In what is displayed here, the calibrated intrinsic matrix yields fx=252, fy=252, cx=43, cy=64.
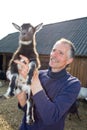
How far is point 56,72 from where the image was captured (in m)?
3.40

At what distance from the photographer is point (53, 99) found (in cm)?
322

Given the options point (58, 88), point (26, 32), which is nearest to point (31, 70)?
point (26, 32)

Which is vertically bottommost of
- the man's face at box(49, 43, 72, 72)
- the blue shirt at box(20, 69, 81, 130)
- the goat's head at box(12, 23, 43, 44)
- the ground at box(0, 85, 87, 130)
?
the ground at box(0, 85, 87, 130)

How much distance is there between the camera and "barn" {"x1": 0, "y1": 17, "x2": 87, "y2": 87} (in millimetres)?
15711

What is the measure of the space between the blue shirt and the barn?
39.4 ft

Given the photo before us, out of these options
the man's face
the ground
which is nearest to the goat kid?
the man's face

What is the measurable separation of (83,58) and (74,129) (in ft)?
21.0

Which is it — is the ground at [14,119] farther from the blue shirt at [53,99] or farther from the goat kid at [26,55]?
the goat kid at [26,55]

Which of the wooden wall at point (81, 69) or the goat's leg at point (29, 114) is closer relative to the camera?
the goat's leg at point (29, 114)

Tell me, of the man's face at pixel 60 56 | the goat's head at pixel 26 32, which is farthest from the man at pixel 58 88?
the goat's head at pixel 26 32

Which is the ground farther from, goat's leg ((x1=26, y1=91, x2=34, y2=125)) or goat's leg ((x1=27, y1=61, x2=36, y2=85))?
goat's leg ((x1=27, y1=61, x2=36, y2=85))

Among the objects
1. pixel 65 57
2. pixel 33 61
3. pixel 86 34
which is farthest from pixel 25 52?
pixel 86 34

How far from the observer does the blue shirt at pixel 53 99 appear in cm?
279

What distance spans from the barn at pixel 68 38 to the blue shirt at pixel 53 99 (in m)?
12.0
